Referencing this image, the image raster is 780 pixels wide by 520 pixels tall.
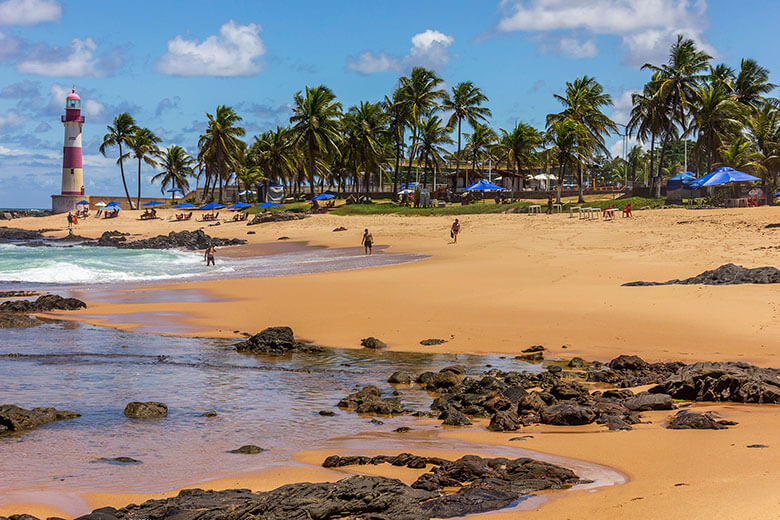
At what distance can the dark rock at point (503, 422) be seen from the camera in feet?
28.0

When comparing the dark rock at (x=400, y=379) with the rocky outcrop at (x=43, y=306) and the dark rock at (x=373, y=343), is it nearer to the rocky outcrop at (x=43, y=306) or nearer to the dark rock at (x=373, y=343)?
the dark rock at (x=373, y=343)

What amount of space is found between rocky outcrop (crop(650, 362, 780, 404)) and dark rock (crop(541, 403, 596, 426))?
1.52 meters

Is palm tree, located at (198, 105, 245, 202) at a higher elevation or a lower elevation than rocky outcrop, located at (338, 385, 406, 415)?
higher

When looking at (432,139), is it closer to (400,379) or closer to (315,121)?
(315,121)

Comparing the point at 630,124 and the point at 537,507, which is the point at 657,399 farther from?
the point at 630,124

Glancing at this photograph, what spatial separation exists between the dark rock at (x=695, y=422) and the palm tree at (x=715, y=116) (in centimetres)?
5024

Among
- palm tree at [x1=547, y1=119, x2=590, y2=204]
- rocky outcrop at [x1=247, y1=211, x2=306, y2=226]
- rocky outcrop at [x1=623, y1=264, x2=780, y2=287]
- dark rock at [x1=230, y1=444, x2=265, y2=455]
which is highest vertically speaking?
palm tree at [x1=547, y1=119, x2=590, y2=204]

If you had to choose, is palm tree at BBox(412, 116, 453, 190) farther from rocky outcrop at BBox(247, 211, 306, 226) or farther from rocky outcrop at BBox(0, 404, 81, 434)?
rocky outcrop at BBox(0, 404, 81, 434)

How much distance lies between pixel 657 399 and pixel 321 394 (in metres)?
4.70

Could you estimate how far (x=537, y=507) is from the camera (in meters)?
5.63

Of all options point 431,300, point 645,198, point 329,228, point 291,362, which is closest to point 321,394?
point 291,362

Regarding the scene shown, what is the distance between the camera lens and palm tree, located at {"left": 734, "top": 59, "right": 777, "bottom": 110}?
60875 millimetres

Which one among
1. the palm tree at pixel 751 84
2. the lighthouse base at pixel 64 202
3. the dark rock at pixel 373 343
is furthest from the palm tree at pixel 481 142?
the dark rock at pixel 373 343

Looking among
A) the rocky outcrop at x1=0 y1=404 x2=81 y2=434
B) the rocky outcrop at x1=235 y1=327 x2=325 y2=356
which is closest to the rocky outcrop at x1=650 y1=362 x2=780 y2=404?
the rocky outcrop at x1=235 y1=327 x2=325 y2=356
